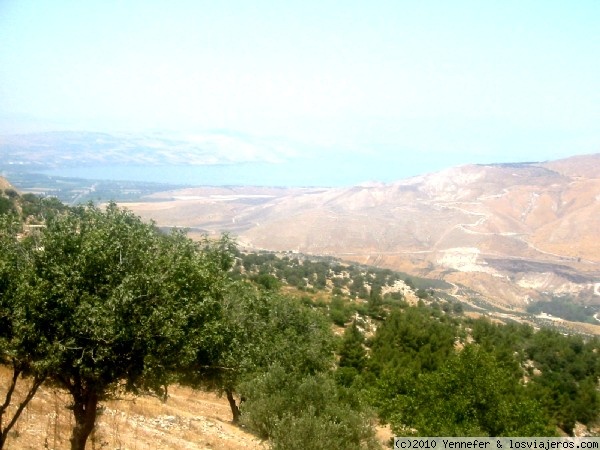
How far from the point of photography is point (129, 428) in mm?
13391

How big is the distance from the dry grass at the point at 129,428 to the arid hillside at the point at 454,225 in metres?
73.1

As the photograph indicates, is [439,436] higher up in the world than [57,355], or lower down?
lower down

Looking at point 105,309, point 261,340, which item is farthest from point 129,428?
point 105,309

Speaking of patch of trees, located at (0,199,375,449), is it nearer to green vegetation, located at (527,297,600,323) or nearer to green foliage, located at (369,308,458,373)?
green foliage, located at (369,308,458,373)

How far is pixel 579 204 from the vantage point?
142125 millimetres

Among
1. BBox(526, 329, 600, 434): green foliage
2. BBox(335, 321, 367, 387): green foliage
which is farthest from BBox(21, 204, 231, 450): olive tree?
BBox(526, 329, 600, 434): green foliage

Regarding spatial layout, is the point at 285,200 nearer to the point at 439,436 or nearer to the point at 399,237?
the point at 399,237

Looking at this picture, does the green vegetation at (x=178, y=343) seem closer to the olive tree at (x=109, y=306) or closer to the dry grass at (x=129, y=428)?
the olive tree at (x=109, y=306)

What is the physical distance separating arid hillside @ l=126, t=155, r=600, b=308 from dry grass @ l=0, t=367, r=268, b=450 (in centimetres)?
7309

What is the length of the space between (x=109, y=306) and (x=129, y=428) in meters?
7.19

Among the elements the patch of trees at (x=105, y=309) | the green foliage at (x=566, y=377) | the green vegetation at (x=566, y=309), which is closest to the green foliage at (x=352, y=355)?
the green foliage at (x=566, y=377)

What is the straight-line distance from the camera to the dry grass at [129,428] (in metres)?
11.5

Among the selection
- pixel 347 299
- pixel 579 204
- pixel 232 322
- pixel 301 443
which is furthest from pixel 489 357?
pixel 579 204

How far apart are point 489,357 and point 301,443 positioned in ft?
28.5
